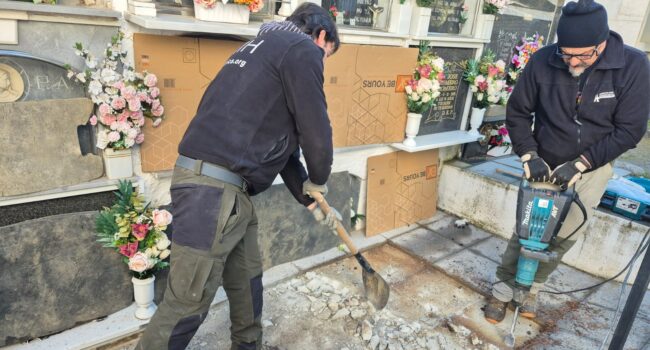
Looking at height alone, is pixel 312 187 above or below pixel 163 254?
above

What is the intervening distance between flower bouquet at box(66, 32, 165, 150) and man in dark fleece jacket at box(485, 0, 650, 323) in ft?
8.56

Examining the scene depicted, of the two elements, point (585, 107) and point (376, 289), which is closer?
point (585, 107)

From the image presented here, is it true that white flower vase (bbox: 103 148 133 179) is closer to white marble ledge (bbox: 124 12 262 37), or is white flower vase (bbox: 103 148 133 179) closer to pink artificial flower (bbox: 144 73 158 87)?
pink artificial flower (bbox: 144 73 158 87)

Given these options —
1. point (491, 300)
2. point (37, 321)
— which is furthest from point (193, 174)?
point (491, 300)

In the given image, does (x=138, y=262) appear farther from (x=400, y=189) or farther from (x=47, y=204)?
(x=400, y=189)

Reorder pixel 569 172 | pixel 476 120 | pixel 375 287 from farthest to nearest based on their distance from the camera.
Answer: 1. pixel 476 120
2. pixel 375 287
3. pixel 569 172

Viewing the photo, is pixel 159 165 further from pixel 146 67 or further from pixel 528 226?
pixel 528 226

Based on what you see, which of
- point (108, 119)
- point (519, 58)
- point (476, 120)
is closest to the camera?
point (108, 119)

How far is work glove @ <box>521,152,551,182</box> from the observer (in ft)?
9.45

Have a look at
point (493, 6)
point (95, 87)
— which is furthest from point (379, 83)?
point (95, 87)

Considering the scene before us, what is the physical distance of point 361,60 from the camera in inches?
151

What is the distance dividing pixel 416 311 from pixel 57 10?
3.14m

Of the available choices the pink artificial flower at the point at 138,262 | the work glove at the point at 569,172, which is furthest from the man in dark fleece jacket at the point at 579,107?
the pink artificial flower at the point at 138,262

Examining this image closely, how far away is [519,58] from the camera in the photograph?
5352mm
